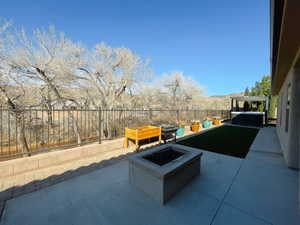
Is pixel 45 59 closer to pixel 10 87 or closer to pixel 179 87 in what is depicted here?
pixel 10 87

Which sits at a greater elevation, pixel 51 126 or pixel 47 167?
pixel 51 126

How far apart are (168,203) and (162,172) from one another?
53 cm

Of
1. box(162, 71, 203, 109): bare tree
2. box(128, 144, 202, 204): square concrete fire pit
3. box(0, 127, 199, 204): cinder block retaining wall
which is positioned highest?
box(162, 71, 203, 109): bare tree

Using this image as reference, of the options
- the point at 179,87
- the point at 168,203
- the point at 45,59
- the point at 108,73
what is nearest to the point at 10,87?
the point at 45,59

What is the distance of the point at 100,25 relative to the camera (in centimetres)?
835

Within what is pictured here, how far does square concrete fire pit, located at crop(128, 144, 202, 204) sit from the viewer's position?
6.53 feet

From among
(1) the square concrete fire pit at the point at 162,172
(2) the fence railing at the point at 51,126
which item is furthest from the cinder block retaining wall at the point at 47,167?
(1) the square concrete fire pit at the point at 162,172

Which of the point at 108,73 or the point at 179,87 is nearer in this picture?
the point at 108,73

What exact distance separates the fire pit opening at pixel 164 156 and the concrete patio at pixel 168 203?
0.59 m

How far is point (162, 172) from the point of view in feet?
6.36

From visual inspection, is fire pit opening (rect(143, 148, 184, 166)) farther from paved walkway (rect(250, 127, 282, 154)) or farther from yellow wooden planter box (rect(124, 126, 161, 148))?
paved walkway (rect(250, 127, 282, 154))

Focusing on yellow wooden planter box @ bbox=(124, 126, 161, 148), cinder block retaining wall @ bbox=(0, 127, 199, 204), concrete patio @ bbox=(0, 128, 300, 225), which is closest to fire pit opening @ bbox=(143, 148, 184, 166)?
concrete patio @ bbox=(0, 128, 300, 225)

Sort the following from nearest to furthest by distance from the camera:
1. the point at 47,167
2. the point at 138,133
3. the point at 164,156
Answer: the point at 164,156, the point at 47,167, the point at 138,133

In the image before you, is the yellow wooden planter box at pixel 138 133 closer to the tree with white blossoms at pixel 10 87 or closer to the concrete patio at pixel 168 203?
the concrete patio at pixel 168 203
